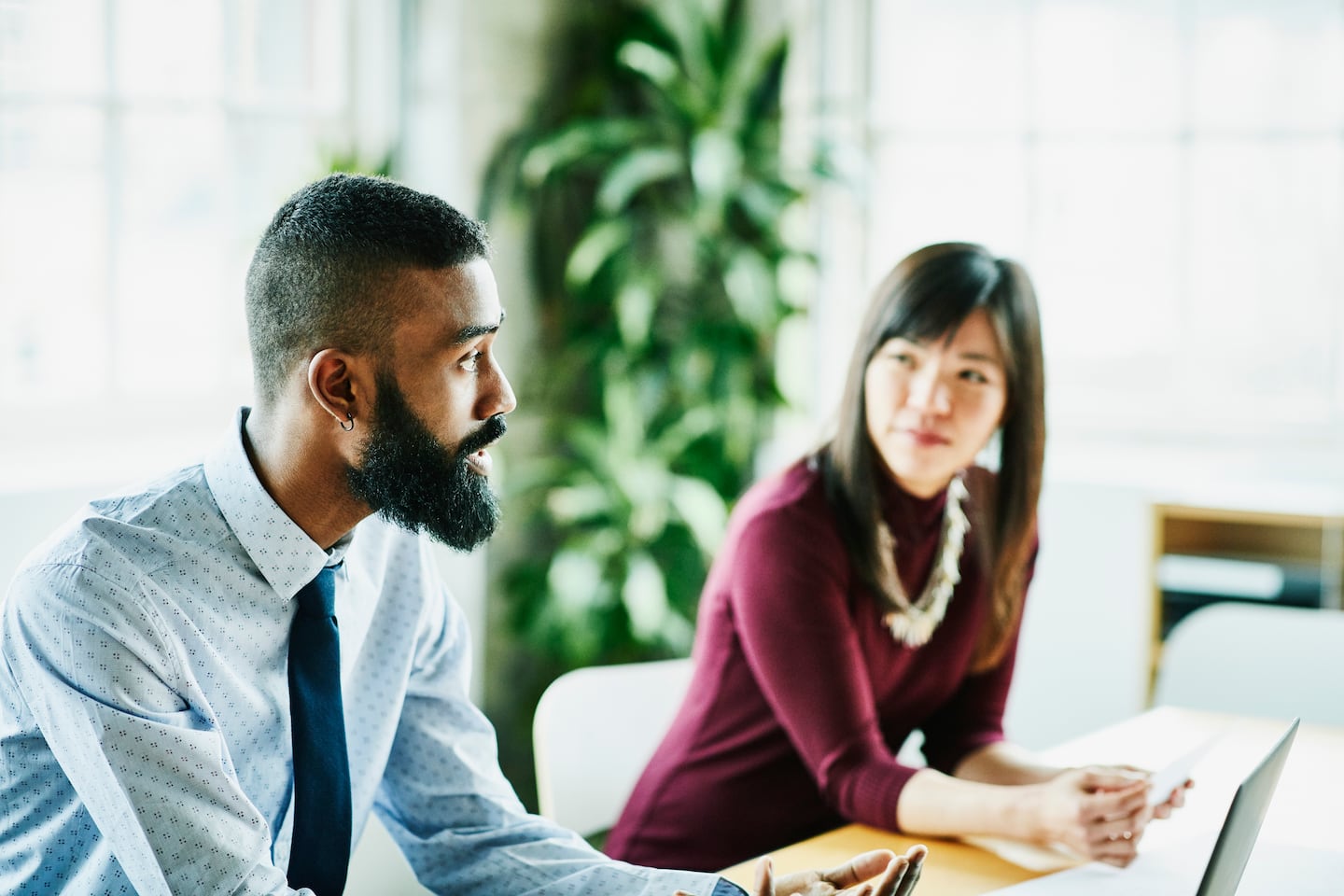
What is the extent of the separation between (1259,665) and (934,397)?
93cm

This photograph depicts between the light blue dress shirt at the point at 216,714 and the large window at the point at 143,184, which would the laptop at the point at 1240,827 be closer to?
the light blue dress shirt at the point at 216,714

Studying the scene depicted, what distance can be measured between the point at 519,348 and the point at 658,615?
0.76 meters

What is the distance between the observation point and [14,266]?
2.55 m

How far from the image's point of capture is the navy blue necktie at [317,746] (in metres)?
1.26

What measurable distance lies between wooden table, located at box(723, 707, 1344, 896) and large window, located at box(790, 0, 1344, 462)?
1.68 meters

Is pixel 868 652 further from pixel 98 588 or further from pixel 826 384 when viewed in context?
pixel 826 384

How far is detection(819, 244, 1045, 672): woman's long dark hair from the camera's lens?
1798 mm

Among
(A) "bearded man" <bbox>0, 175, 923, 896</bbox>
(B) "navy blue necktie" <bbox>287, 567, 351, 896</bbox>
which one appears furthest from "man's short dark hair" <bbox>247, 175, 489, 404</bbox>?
(B) "navy blue necktie" <bbox>287, 567, 351, 896</bbox>

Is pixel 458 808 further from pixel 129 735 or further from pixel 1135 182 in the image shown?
pixel 1135 182

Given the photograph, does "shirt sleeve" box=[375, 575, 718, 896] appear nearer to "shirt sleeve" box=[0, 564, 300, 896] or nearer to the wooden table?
the wooden table

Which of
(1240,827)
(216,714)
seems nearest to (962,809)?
(1240,827)

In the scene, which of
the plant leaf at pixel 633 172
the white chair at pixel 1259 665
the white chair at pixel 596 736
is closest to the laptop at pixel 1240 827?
the white chair at pixel 596 736

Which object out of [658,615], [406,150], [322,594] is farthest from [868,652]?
[406,150]

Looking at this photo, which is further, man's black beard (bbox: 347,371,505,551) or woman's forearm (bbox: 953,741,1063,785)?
woman's forearm (bbox: 953,741,1063,785)
